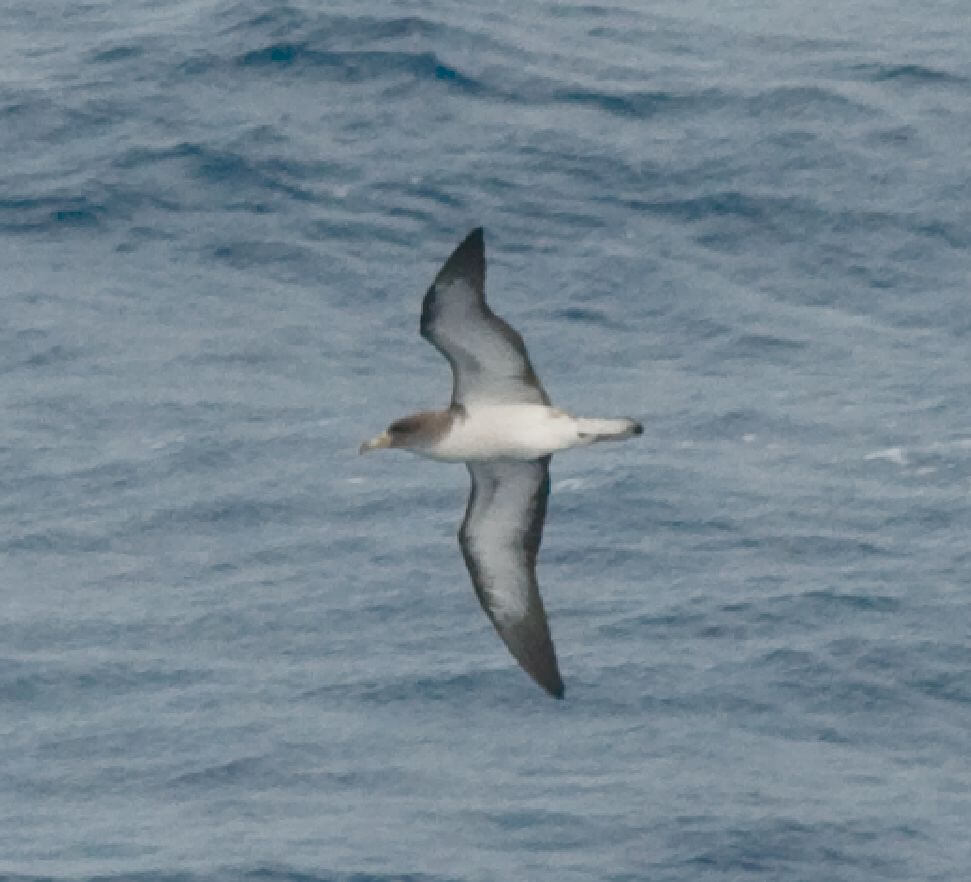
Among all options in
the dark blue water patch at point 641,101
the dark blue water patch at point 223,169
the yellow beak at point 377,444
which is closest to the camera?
the yellow beak at point 377,444

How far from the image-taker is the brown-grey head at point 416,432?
28766 mm

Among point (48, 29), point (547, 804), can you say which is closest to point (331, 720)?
point (547, 804)

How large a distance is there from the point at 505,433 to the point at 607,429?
118cm

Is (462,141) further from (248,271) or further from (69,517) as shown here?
(69,517)

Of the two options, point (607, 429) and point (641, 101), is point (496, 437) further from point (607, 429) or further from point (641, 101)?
point (641, 101)

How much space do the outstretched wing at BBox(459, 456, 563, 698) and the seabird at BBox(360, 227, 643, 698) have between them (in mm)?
10

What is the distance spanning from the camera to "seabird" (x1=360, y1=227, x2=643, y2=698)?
28.1 meters

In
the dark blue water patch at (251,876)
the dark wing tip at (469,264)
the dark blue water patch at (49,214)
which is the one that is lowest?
the dark blue water patch at (251,876)

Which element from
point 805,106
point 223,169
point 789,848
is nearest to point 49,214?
point 223,169

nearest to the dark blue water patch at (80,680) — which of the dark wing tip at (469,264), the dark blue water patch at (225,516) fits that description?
the dark blue water patch at (225,516)

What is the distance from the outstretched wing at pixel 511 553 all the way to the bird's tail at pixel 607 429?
1920mm

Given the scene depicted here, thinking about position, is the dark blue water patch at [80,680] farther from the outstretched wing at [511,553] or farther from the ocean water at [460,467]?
the outstretched wing at [511,553]

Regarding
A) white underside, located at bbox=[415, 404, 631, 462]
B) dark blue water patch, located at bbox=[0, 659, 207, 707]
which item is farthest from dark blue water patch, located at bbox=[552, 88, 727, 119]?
white underside, located at bbox=[415, 404, 631, 462]

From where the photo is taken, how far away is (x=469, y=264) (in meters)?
27.6
